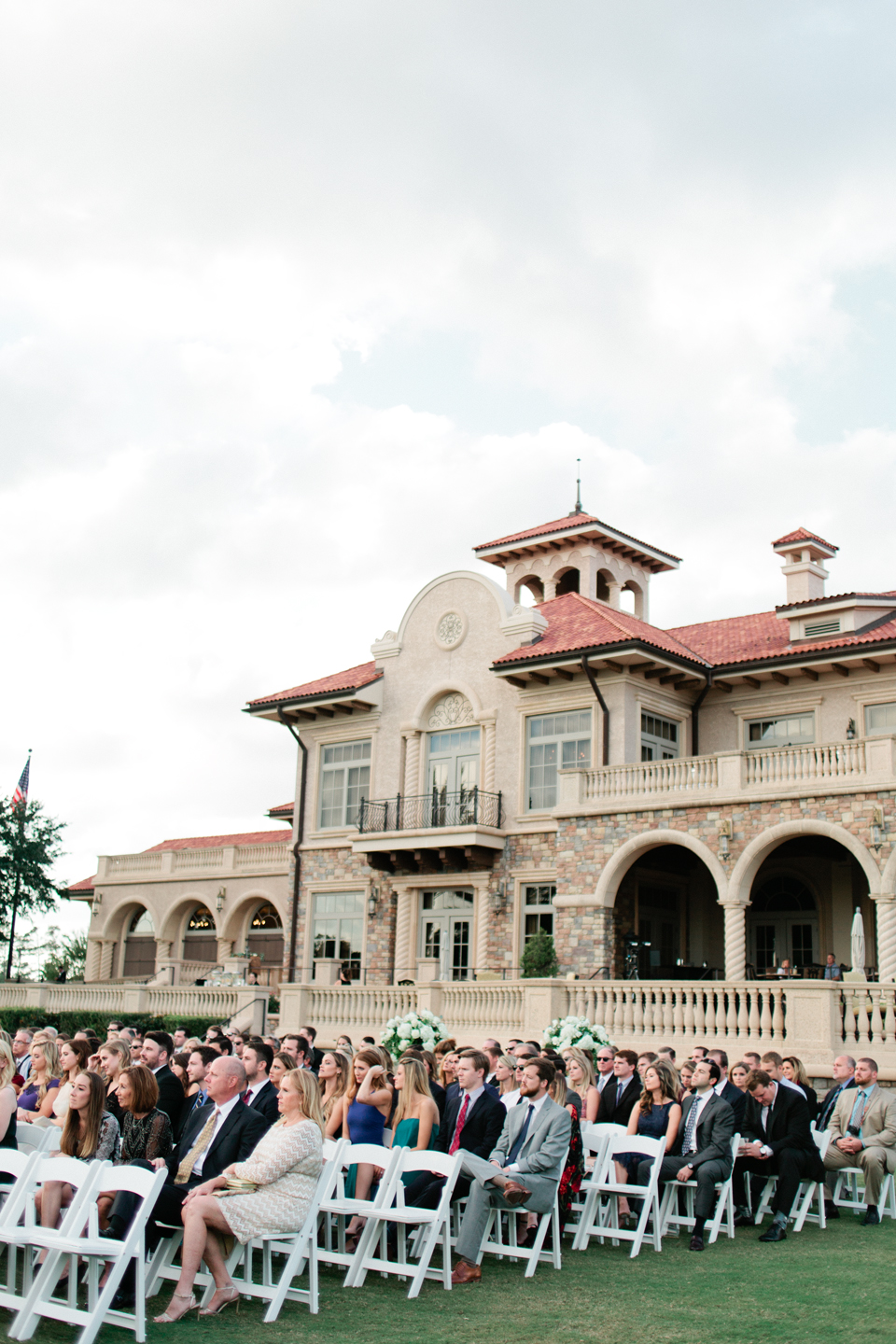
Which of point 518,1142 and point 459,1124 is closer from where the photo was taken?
point 459,1124

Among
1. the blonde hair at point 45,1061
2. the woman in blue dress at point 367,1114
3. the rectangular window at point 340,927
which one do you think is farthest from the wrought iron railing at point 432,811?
the woman in blue dress at point 367,1114

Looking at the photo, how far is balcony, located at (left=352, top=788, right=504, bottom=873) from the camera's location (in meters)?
27.1

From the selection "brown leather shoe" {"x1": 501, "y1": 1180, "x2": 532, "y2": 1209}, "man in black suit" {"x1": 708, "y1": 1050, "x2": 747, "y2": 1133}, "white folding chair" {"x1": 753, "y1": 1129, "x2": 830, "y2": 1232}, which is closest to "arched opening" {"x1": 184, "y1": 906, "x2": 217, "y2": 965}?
"white folding chair" {"x1": 753, "y1": 1129, "x2": 830, "y2": 1232}

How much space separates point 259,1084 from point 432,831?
18.2 meters

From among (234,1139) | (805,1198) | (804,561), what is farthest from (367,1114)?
(804,561)

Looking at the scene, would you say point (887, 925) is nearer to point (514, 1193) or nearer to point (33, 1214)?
point (514, 1193)

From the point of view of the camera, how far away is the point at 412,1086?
924 cm

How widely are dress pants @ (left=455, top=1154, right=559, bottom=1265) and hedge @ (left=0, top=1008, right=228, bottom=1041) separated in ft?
55.5

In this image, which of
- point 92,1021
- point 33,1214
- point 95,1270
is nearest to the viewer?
point 95,1270

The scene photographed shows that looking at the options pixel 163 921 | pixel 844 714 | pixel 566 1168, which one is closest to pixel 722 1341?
pixel 566 1168

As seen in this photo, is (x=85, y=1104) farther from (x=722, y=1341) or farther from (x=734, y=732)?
(x=734, y=732)

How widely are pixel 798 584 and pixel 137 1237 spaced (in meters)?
25.8

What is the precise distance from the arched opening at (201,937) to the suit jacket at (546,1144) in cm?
3022

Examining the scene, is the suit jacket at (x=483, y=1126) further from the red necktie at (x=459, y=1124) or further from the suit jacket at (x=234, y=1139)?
the suit jacket at (x=234, y=1139)
